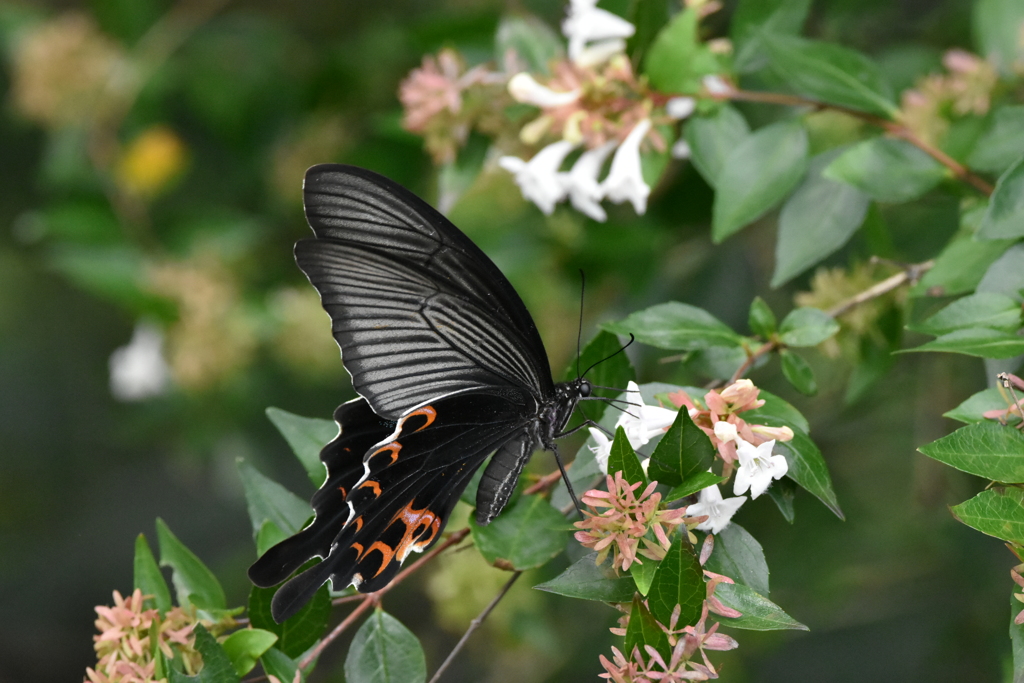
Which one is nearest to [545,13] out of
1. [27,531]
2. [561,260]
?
[561,260]

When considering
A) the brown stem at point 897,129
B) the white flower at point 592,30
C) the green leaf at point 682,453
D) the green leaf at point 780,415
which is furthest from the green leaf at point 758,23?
the green leaf at point 682,453

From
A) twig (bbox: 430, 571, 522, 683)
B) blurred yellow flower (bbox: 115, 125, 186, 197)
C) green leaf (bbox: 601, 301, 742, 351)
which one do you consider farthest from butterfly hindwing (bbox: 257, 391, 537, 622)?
blurred yellow flower (bbox: 115, 125, 186, 197)

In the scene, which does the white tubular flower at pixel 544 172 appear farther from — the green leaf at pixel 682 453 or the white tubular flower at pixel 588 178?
the green leaf at pixel 682 453

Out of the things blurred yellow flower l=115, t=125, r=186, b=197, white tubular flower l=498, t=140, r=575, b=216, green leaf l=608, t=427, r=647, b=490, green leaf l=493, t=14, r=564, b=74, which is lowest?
green leaf l=608, t=427, r=647, b=490

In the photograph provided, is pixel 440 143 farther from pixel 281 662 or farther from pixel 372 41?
→ pixel 372 41

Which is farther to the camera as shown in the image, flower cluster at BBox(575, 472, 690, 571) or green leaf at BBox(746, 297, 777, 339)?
green leaf at BBox(746, 297, 777, 339)

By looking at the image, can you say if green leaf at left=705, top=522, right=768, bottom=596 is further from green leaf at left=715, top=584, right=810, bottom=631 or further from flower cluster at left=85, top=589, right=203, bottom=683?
flower cluster at left=85, top=589, right=203, bottom=683
